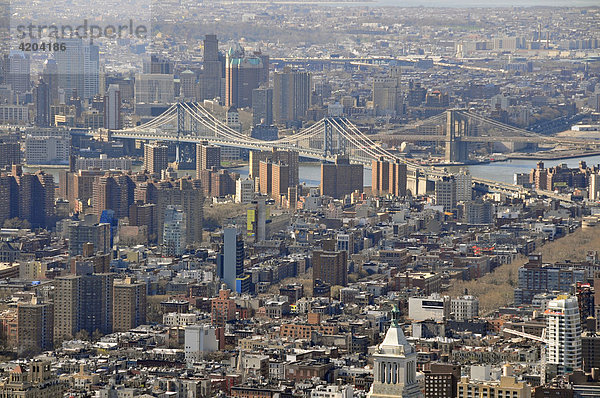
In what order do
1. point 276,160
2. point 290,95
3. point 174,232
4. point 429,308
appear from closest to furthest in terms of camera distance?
point 429,308 < point 174,232 < point 276,160 < point 290,95

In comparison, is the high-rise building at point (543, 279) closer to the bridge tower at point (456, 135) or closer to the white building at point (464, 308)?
the white building at point (464, 308)

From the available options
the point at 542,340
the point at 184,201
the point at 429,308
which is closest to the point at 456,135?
the point at 184,201

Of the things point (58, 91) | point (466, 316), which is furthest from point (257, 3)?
A: point (466, 316)

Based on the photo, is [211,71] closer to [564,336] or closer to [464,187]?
[464,187]

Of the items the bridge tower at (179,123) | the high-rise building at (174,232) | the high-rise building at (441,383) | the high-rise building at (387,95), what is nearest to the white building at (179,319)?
the high-rise building at (441,383)

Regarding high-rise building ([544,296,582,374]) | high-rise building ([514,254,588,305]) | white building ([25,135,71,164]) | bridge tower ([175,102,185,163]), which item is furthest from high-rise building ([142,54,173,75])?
high-rise building ([544,296,582,374])

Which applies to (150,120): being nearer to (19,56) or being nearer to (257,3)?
(19,56)
